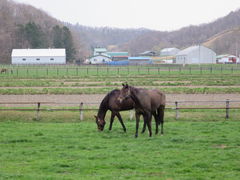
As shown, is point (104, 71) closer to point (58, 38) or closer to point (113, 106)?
point (113, 106)

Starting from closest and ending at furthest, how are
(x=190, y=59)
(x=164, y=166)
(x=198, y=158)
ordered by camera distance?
(x=164, y=166) < (x=198, y=158) < (x=190, y=59)

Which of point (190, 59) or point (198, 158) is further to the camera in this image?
point (190, 59)

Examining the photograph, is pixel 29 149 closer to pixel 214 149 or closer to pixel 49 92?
pixel 214 149

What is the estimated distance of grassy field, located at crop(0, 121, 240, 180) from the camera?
9117mm

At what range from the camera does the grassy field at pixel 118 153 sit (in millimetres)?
9117

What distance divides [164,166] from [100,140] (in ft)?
13.1

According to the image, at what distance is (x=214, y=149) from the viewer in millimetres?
11594

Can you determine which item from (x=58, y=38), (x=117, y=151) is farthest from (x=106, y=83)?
(x=58, y=38)

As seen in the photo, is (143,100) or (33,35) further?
(33,35)

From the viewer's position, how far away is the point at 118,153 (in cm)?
1105

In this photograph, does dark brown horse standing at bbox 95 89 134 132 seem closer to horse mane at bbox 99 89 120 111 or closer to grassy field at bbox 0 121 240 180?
horse mane at bbox 99 89 120 111

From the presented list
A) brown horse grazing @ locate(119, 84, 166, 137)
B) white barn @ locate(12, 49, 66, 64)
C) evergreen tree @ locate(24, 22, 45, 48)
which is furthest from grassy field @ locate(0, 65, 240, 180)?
evergreen tree @ locate(24, 22, 45, 48)

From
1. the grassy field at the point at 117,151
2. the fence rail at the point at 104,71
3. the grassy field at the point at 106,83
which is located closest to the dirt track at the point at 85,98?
the grassy field at the point at 106,83

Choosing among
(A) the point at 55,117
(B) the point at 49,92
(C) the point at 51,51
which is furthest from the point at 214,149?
(C) the point at 51,51
